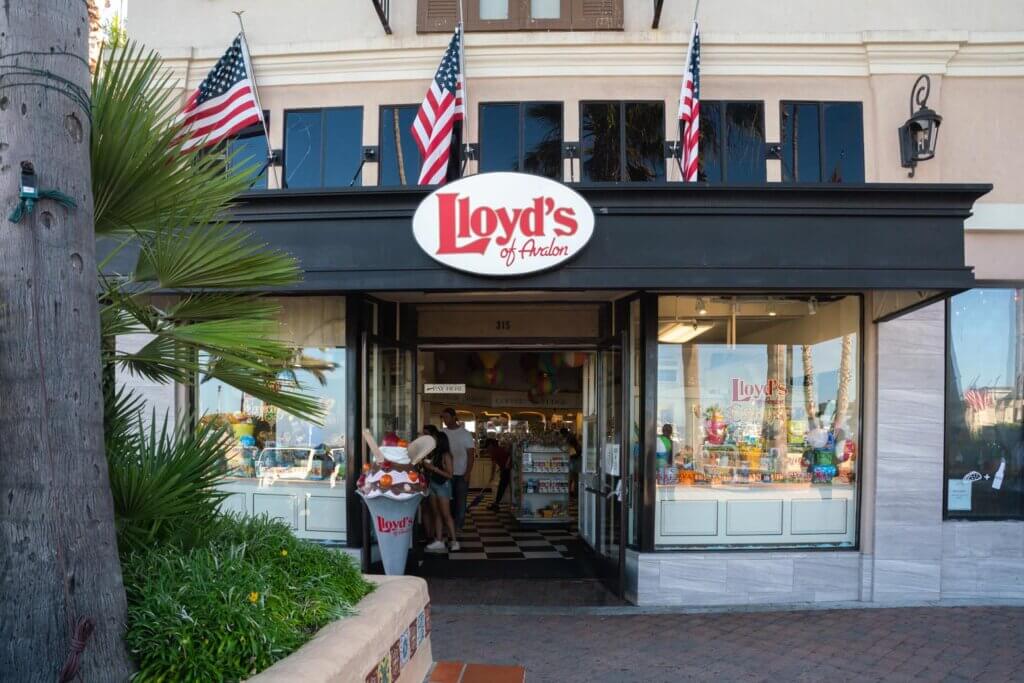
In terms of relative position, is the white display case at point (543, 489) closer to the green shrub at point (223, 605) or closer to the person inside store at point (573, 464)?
the person inside store at point (573, 464)

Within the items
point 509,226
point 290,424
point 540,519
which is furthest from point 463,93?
point 540,519

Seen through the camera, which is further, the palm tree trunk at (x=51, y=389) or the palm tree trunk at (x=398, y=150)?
the palm tree trunk at (x=398, y=150)

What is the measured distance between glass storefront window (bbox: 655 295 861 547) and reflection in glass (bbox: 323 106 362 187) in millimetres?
3504

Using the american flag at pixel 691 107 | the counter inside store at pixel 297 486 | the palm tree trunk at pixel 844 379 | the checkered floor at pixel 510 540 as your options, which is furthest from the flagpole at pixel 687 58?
the checkered floor at pixel 510 540

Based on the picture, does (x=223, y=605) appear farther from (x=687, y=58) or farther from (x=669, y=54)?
(x=669, y=54)

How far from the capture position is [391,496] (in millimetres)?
7238

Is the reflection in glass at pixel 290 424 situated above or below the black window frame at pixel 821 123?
below

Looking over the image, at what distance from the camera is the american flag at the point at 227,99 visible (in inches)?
287

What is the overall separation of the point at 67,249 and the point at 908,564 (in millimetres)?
7439

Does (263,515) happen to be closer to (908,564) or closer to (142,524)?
(142,524)

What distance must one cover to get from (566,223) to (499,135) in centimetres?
189

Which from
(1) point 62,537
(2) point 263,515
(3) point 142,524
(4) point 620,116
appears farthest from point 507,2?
(1) point 62,537

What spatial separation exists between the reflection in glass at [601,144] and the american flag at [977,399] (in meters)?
4.10

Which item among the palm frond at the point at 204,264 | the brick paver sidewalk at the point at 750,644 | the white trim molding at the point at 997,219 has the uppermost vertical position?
the white trim molding at the point at 997,219
